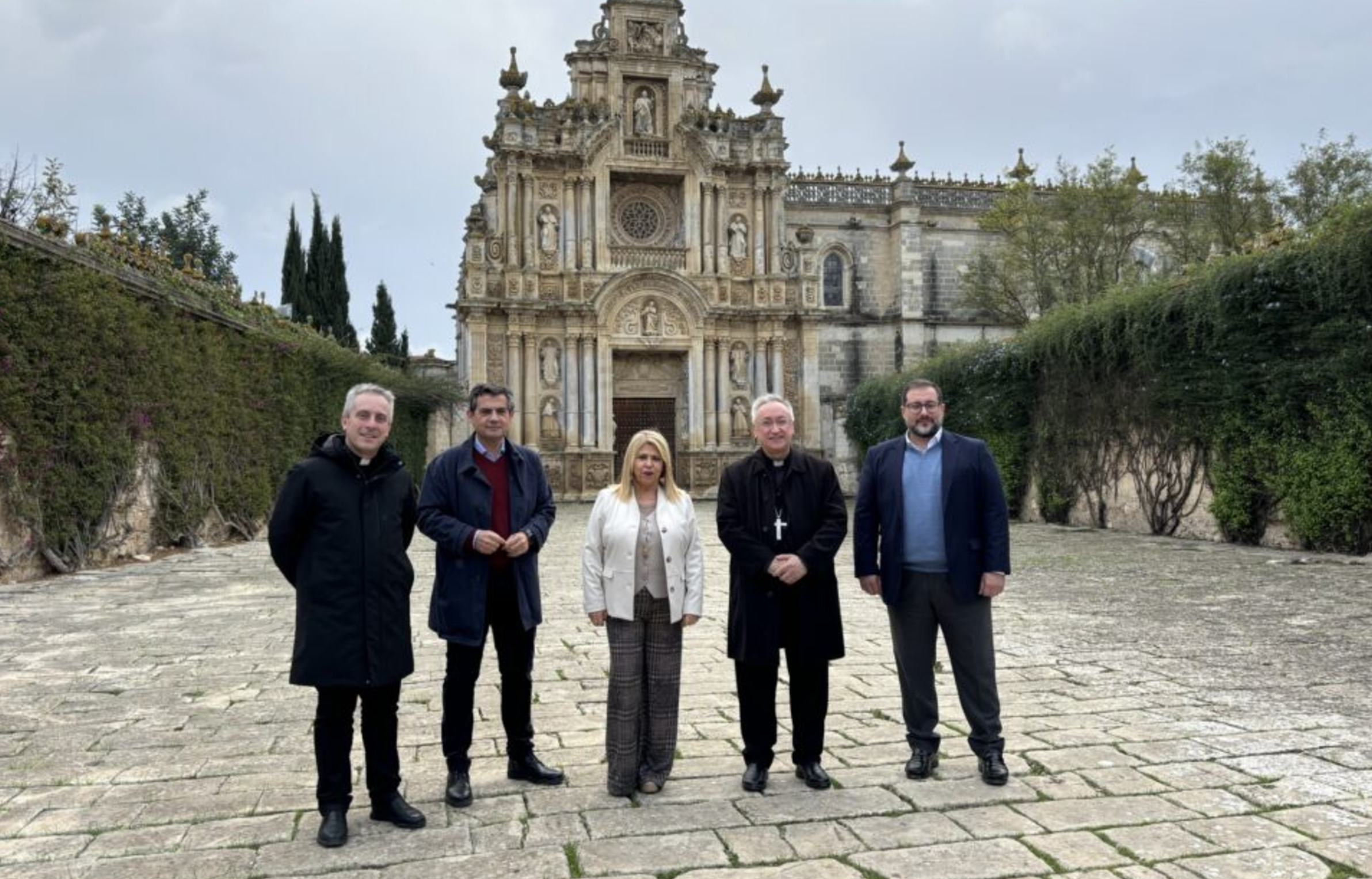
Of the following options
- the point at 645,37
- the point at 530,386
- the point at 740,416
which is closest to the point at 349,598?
the point at 530,386

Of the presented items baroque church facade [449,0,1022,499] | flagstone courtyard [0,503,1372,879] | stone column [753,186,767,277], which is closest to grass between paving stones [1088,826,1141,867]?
flagstone courtyard [0,503,1372,879]

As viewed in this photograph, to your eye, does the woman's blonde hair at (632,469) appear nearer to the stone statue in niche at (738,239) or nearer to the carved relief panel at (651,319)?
the carved relief panel at (651,319)

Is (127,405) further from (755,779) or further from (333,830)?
(755,779)

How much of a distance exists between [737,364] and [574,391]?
5019mm

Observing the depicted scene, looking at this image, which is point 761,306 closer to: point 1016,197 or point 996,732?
point 1016,197

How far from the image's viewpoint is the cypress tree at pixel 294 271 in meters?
39.8

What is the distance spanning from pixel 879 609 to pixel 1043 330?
10708mm

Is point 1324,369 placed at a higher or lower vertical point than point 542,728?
higher

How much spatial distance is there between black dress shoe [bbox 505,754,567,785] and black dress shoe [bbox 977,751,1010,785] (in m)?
1.82

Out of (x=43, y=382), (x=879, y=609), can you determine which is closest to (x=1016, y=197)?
(x=879, y=609)

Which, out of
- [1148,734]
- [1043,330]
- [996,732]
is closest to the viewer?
[996,732]

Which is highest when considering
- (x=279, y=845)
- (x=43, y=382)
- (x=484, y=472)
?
(x=43, y=382)

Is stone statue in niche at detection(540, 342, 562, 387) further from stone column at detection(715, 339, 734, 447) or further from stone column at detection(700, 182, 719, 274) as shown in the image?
stone column at detection(700, 182, 719, 274)

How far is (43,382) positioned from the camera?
1070 cm
